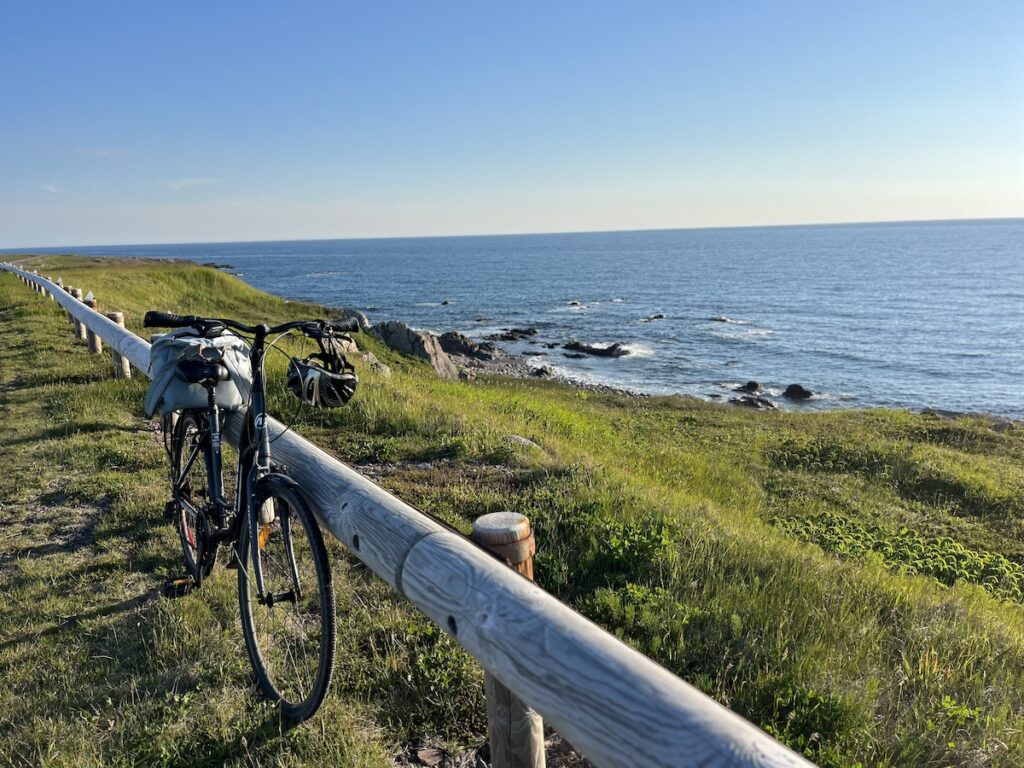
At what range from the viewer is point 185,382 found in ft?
12.2

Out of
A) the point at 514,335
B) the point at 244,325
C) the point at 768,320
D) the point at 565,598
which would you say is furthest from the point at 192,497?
the point at 768,320

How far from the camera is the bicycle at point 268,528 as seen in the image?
295 cm

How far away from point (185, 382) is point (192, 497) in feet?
Answer: 4.04

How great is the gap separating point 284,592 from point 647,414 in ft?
61.0

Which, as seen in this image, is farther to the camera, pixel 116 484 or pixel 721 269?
pixel 721 269

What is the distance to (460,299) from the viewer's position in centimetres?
7212

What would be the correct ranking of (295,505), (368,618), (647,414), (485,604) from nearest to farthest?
(485,604)
(295,505)
(368,618)
(647,414)

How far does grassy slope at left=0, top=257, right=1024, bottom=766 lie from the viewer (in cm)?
316

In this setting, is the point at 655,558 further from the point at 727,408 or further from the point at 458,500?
the point at 727,408

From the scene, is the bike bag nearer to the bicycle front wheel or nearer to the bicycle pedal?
the bicycle front wheel

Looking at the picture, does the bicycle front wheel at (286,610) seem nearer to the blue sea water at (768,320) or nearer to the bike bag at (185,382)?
the bike bag at (185,382)

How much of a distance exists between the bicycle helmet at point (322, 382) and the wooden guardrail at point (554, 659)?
48 centimetres

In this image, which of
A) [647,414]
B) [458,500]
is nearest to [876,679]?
[458,500]

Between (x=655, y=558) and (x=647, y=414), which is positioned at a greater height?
(x=655, y=558)
